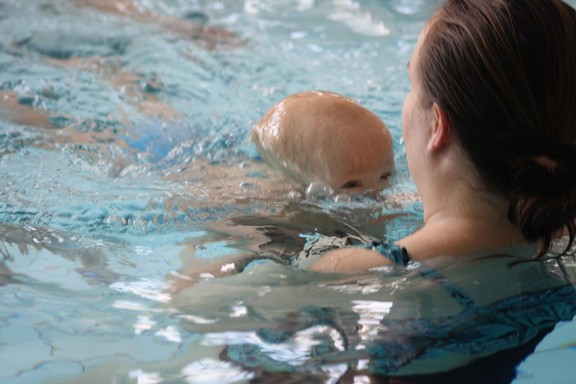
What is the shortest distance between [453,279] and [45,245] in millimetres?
913

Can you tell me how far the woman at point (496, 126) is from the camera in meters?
1.34

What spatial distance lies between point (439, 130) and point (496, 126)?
11cm

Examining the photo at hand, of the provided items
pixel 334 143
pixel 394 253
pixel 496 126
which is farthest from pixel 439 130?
pixel 334 143

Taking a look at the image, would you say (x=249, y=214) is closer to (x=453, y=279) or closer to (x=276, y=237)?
(x=276, y=237)

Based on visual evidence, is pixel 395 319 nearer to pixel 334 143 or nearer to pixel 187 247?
pixel 187 247

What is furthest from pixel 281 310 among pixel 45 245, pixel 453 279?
pixel 45 245

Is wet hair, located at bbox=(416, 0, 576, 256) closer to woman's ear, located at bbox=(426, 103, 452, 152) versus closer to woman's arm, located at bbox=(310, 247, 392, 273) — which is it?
woman's ear, located at bbox=(426, 103, 452, 152)

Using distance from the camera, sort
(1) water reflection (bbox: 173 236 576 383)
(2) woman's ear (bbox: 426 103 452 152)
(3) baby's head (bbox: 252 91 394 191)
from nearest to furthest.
Answer: (1) water reflection (bbox: 173 236 576 383) < (2) woman's ear (bbox: 426 103 452 152) < (3) baby's head (bbox: 252 91 394 191)

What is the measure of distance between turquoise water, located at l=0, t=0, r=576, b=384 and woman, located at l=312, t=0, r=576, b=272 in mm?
82

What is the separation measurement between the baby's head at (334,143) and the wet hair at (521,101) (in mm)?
612

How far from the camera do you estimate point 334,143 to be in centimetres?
202

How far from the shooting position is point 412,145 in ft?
5.04

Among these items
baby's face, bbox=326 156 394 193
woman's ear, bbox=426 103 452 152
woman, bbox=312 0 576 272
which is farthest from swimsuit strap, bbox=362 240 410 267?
baby's face, bbox=326 156 394 193

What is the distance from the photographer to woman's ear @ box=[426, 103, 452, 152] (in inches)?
56.4
